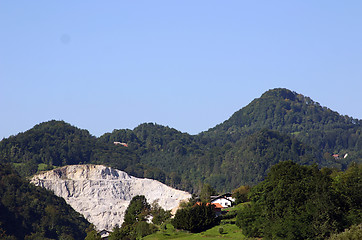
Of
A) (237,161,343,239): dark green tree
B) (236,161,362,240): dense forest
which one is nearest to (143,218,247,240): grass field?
(236,161,362,240): dense forest

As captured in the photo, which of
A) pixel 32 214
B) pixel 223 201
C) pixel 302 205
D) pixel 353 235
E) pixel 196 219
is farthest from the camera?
pixel 32 214

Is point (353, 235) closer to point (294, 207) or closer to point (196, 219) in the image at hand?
point (294, 207)

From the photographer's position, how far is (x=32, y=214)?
161875 mm

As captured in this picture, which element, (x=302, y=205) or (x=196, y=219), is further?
(x=196, y=219)

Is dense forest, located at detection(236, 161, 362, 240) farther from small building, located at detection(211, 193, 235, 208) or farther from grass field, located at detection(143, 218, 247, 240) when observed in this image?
small building, located at detection(211, 193, 235, 208)

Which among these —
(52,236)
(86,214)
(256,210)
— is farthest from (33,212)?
(256,210)

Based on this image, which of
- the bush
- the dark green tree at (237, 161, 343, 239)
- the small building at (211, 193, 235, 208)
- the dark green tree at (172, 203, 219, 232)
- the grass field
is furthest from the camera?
the small building at (211, 193, 235, 208)

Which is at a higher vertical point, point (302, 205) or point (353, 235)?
point (302, 205)

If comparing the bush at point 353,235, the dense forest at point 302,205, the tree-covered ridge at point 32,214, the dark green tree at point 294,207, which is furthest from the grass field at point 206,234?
the tree-covered ridge at point 32,214

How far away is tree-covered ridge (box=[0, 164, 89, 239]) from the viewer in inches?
6004

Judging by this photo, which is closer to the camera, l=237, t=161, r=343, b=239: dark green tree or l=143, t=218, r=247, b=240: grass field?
l=237, t=161, r=343, b=239: dark green tree

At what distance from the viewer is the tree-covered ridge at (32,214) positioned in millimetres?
152500

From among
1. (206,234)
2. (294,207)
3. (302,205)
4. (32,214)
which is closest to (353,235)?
(302,205)

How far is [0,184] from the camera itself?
563 feet
